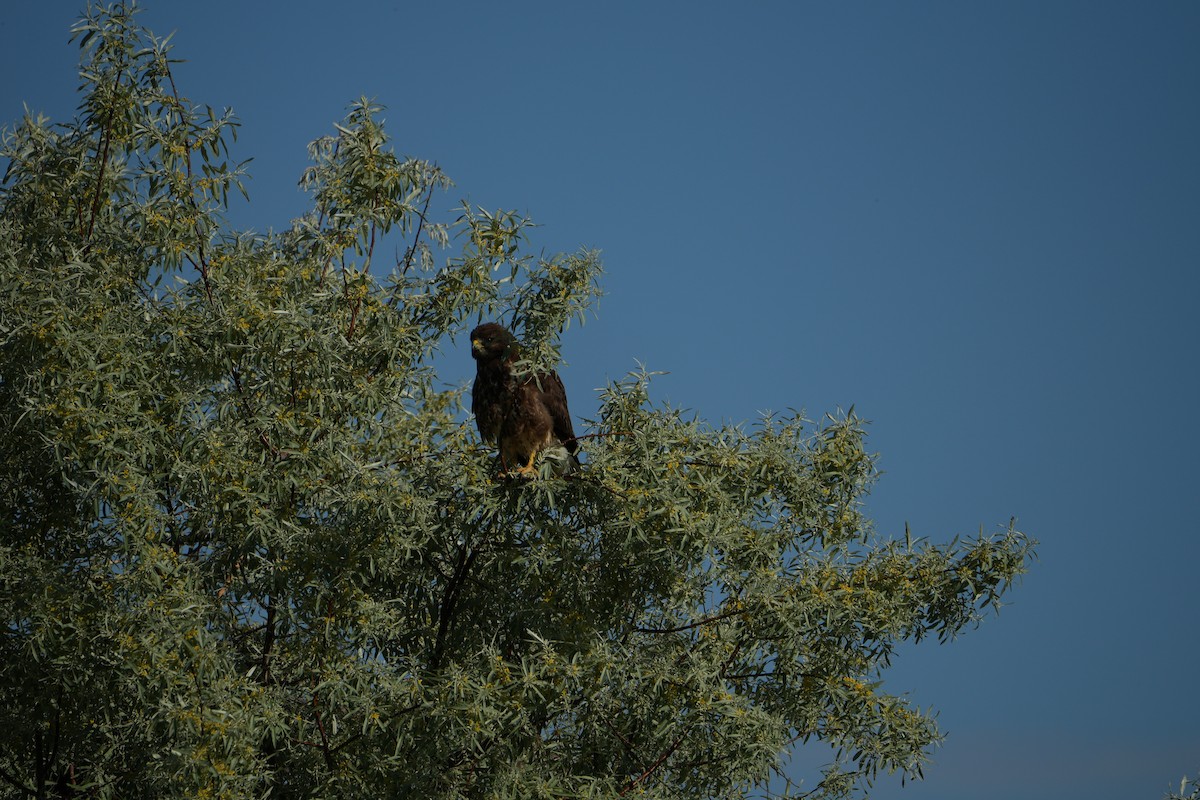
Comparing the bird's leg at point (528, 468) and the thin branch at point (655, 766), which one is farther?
the thin branch at point (655, 766)

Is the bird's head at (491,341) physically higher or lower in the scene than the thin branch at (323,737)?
higher

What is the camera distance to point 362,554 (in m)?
6.27

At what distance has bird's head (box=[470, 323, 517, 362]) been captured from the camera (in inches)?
260

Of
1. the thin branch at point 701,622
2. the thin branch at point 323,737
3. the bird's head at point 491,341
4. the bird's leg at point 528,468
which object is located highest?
the bird's head at point 491,341

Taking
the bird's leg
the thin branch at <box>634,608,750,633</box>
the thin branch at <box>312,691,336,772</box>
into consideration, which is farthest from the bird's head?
the thin branch at <box>312,691,336,772</box>

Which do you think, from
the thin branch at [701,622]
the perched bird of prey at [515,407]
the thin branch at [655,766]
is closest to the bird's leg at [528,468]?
the perched bird of prey at [515,407]

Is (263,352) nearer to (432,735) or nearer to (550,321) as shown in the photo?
(550,321)

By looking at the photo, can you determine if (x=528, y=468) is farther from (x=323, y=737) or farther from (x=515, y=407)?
(x=323, y=737)

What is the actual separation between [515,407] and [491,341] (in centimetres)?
36

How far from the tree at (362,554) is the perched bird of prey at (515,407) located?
15 cm

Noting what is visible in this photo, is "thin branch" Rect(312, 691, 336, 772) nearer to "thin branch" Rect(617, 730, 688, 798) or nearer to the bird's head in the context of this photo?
"thin branch" Rect(617, 730, 688, 798)

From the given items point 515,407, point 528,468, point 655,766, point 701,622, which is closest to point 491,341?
point 515,407

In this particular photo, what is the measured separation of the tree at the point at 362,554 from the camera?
239 inches

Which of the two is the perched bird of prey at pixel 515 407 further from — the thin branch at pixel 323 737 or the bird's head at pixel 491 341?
the thin branch at pixel 323 737
